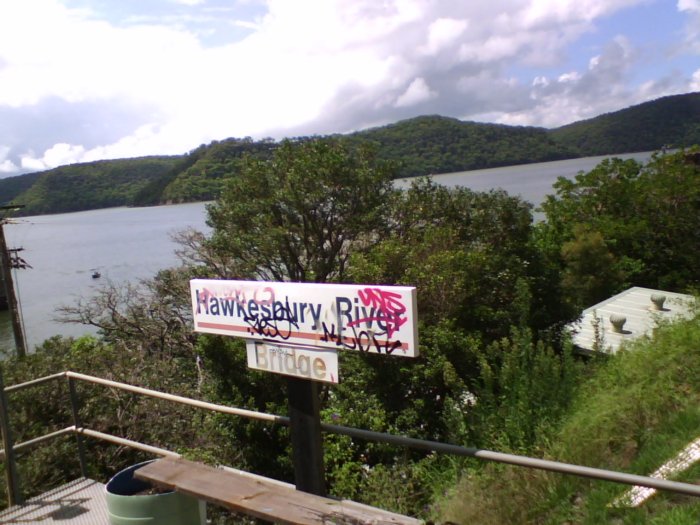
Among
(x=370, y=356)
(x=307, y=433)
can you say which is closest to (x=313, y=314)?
(x=307, y=433)

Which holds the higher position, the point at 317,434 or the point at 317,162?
the point at 317,162

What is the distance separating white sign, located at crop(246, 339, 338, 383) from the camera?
9.11ft

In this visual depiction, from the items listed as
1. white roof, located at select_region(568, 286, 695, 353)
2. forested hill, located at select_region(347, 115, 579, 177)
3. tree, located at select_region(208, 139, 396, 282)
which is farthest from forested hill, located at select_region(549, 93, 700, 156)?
tree, located at select_region(208, 139, 396, 282)

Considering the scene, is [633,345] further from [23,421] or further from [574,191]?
[574,191]

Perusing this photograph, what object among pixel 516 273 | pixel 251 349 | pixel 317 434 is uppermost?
pixel 251 349

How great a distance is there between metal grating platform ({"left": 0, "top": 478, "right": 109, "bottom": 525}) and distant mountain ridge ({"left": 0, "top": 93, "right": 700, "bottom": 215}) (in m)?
32.3

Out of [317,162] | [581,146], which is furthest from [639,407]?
[581,146]

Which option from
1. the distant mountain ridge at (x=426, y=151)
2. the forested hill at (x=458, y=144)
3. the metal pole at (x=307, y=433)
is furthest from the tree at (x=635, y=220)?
the metal pole at (x=307, y=433)

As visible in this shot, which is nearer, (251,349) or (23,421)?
(251,349)

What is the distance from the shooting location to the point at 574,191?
33.8 metres

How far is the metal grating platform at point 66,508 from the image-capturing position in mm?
3742

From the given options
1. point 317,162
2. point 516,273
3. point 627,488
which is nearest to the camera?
point 627,488

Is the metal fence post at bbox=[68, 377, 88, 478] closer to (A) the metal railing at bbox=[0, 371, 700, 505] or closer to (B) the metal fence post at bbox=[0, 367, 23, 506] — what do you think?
(A) the metal railing at bbox=[0, 371, 700, 505]

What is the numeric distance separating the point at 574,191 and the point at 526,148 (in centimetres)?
3080
